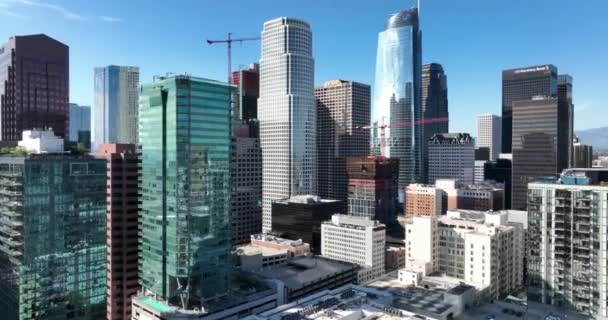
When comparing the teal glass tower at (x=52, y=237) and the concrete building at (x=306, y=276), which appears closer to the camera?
the teal glass tower at (x=52, y=237)

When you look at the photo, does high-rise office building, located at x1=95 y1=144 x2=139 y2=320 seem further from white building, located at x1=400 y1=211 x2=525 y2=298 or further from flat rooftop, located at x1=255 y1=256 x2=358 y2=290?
white building, located at x1=400 y1=211 x2=525 y2=298

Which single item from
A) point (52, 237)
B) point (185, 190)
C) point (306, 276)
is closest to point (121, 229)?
point (52, 237)

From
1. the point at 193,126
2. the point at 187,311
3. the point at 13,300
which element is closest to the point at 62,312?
the point at 13,300

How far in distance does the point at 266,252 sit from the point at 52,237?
8105 centimetres

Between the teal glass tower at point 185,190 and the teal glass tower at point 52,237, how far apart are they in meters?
12.8

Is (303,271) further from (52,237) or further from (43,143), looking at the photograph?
(43,143)

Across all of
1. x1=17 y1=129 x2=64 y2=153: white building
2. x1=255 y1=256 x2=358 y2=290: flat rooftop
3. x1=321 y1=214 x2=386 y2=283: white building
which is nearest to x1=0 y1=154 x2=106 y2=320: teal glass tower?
x1=17 y1=129 x2=64 y2=153: white building

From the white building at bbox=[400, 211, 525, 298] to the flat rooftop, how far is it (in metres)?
23.1

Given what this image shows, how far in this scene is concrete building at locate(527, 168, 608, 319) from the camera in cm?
11156

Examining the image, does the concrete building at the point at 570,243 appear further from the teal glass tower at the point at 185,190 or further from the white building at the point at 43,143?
the white building at the point at 43,143

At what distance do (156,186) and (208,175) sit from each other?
48.3 feet

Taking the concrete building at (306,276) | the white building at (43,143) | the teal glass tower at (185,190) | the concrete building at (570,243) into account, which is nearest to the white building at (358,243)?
the concrete building at (306,276)

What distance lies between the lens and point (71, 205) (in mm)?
114438

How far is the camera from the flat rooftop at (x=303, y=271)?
447 feet
